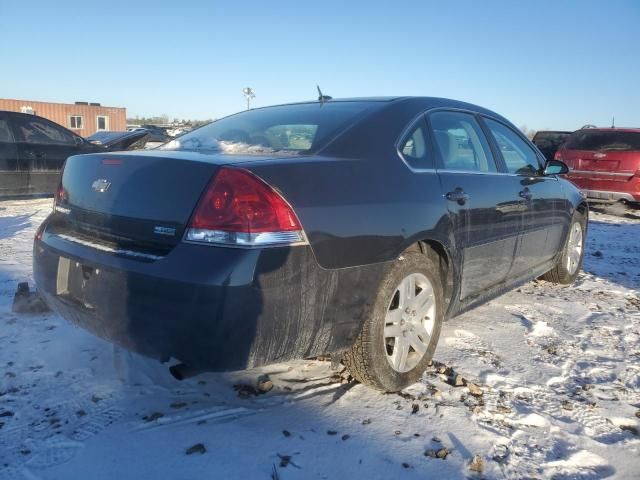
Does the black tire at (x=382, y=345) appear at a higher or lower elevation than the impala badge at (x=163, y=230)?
lower

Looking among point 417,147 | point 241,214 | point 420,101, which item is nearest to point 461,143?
point 420,101

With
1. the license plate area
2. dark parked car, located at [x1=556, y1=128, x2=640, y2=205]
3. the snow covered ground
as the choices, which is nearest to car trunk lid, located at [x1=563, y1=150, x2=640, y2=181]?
dark parked car, located at [x1=556, y1=128, x2=640, y2=205]

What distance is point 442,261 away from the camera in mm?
2906

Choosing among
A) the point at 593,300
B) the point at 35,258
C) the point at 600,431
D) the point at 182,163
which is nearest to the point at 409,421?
the point at 600,431

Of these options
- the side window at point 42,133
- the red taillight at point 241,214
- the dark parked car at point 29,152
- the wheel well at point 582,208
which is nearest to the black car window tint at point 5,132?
the dark parked car at point 29,152

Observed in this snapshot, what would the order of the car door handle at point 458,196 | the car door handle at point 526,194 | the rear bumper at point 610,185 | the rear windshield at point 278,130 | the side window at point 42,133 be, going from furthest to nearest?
1. the rear bumper at point 610,185
2. the side window at point 42,133
3. the car door handle at point 526,194
4. the car door handle at point 458,196
5. the rear windshield at point 278,130

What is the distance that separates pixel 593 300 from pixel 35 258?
4251 millimetres

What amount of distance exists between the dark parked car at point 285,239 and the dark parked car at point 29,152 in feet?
21.1

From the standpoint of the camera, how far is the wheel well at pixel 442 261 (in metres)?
2.76

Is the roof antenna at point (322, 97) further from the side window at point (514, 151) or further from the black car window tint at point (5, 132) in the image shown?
the black car window tint at point (5, 132)

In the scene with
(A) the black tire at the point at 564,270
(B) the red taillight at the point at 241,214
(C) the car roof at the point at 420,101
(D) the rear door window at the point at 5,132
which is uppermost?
(D) the rear door window at the point at 5,132

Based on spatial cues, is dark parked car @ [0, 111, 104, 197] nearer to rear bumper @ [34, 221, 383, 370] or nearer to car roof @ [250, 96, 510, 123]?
car roof @ [250, 96, 510, 123]

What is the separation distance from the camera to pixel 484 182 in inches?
127

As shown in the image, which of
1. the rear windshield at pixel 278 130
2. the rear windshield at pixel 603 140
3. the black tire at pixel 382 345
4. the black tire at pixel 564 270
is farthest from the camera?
the rear windshield at pixel 603 140
